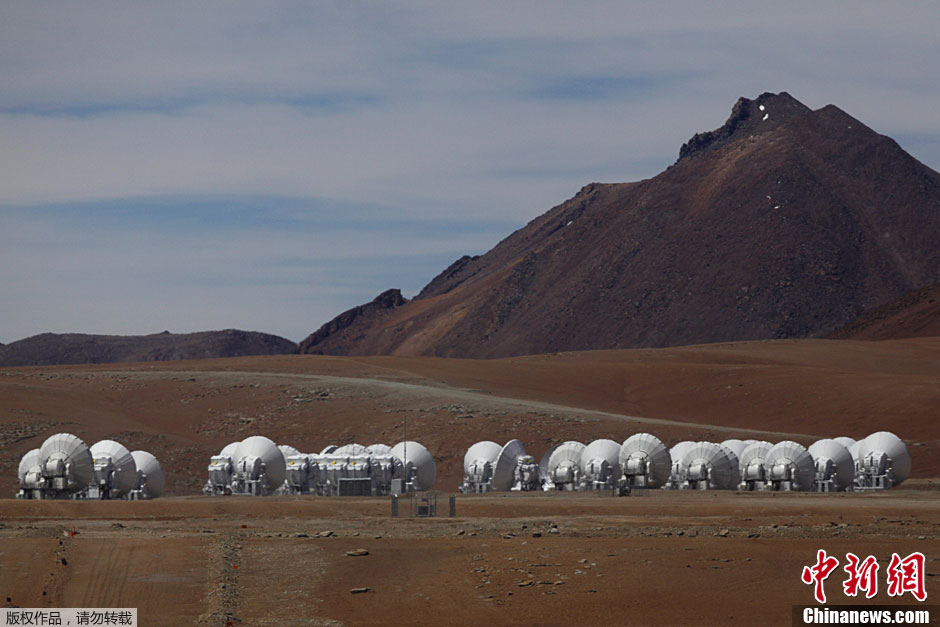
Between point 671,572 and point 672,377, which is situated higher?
point 672,377

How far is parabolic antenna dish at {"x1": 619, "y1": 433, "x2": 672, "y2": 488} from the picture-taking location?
67006mm

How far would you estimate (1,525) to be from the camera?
151 ft

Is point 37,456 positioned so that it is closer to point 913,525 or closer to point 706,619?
point 913,525

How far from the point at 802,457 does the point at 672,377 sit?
51665 millimetres

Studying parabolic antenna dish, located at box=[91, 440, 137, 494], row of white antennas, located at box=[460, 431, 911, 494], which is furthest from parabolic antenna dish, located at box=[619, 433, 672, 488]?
parabolic antenna dish, located at box=[91, 440, 137, 494]

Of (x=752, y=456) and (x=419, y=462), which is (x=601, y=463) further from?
(x=419, y=462)

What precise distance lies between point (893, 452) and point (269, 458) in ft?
111

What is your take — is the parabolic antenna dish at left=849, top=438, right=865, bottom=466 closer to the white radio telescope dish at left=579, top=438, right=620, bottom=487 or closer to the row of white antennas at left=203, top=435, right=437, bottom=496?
the white radio telescope dish at left=579, top=438, right=620, bottom=487

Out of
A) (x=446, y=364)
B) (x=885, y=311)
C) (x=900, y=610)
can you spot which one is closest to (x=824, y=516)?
(x=900, y=610)

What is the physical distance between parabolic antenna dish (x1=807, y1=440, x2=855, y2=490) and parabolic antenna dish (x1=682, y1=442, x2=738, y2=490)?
4.42 metres

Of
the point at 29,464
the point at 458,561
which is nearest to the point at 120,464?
the point at 29,464

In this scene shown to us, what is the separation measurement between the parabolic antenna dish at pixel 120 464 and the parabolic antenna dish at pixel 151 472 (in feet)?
5.55

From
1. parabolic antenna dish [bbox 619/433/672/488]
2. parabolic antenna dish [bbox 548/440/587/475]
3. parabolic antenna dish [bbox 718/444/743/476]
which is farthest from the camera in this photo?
parabolic antenna dish [bbox 548/440/587/475]

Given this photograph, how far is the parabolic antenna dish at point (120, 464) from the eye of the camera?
64.1 m
